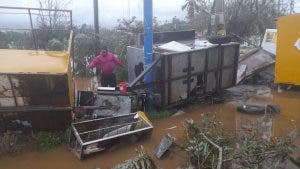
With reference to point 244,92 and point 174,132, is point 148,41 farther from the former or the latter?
point 244,92

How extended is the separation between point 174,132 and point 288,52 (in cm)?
493

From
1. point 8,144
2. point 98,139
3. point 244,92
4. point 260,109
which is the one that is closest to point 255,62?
point 244,92

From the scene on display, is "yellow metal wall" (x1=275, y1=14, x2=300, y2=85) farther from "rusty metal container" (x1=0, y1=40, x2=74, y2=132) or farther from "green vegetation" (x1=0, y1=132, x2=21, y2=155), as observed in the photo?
"green vegetation" (x1=0, y1=132, x2=21, y2=155)

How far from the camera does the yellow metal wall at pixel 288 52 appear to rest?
10234 millimetres

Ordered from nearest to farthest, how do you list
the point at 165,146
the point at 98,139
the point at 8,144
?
1. the point at 165,146
2. the point at 98,139
3. the point at 8,144

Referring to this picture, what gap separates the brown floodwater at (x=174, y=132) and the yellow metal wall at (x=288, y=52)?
1.55 feet

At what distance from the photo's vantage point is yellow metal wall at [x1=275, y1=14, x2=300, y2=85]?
33.6 feet

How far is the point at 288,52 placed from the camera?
410 inches

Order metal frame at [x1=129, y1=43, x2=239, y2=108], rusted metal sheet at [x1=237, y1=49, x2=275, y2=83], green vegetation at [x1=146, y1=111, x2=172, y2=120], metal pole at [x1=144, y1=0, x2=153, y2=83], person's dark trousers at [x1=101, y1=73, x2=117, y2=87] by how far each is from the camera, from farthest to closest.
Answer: rusted metal sheet at [x1=237, y1=49, x2=275, y2=83] < person's dark trousers at [x1=101, y1=73, x2=117, y2=87] < green vegetation at [x1=146, y1=111, x2=172, y2=120] < metal pole at [x1=144, y1=0, x2=153, y2=83] < metal frame at [x1=129, y1=43, x2=239, y2=108]

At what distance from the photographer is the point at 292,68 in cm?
1046

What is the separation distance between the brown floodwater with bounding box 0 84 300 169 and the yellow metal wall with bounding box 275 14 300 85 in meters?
0.47

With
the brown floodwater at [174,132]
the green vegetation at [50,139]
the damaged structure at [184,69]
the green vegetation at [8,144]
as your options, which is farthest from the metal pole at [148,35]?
the green vegetation at [8,144]

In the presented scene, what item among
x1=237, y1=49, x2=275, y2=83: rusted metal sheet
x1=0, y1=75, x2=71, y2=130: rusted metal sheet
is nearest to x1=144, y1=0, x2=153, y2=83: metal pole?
x1=0, y1=75, x2=71, y2=130: rusted metal sheet

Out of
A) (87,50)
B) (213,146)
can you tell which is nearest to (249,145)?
(213,146)
